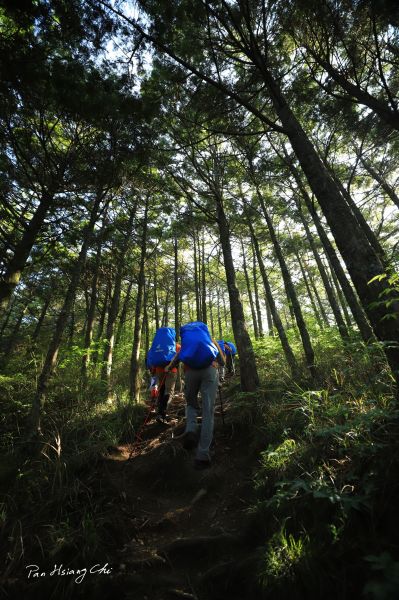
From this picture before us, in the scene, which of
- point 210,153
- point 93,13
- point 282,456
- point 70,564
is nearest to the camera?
point 70,564

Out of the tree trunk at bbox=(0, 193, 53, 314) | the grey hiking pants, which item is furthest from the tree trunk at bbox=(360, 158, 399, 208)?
the tree trunk at bbox=(0, 193, 53, 314)

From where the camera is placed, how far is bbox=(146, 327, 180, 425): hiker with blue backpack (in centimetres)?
557

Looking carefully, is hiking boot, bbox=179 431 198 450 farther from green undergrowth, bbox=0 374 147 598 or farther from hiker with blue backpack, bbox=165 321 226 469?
green undergrowth, bbox=0 374 147 598

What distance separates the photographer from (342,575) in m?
1.57

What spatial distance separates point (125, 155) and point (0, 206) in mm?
3603

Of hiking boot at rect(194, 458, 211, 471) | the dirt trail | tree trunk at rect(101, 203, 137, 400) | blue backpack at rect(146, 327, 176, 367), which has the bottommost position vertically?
the dirt trail

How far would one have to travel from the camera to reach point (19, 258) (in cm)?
672

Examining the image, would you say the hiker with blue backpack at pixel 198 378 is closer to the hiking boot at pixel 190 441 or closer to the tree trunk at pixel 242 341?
the hiking boot at pixel 190 441

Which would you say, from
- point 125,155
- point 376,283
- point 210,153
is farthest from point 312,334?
point 125,155

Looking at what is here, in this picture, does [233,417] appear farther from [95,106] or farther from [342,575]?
[95,106]

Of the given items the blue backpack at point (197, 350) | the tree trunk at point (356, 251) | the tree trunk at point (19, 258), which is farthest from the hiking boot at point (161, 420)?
the tree trunk at point (19, 258)

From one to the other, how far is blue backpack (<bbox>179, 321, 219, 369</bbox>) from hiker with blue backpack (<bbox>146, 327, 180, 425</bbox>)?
5.03ft

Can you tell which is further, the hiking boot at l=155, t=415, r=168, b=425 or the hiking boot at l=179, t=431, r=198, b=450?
the hiking boot at l=155, t=415, r=168, b=425

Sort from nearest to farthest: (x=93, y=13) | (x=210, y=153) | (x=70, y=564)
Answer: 1. (x=70, y=564)
2. (x=93, y=13)
3. (x=210, y=153)
